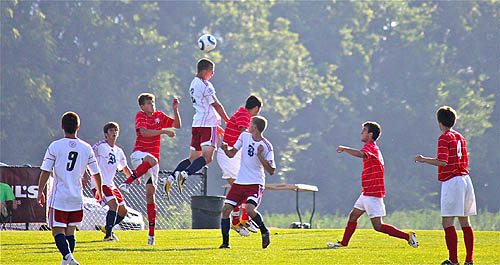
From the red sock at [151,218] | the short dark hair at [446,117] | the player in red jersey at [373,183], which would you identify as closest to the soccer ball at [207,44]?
the red sock at [151,218]

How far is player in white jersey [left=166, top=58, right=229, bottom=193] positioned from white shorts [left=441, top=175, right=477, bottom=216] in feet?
12.8

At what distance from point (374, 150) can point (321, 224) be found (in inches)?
1287

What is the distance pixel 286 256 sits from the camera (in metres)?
11.0

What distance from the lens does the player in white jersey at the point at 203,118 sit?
12977 millimetres

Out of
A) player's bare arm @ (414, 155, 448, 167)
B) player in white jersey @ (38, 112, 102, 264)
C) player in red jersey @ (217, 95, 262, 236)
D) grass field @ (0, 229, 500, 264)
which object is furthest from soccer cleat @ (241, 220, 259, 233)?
player in white jersey @ (38, 112, 102, 264)

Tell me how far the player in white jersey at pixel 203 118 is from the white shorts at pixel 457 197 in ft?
12.8

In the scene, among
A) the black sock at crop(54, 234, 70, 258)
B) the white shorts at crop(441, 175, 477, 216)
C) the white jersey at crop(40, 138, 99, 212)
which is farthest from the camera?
the white shorts at crop(441, 175, 477, 216)

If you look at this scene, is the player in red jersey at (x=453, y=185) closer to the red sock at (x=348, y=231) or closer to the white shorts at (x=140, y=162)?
the red sock at (x=348, y=231)

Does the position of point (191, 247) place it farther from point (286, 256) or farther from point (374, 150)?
point (374, 150)

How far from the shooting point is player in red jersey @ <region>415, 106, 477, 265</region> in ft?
32.9

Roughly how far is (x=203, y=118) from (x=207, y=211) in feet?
16.5

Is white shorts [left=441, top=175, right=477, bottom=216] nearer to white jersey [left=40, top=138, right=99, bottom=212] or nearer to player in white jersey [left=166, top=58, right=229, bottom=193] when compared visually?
player in white jersey [left=166, top=58, right=229, bottom=193]

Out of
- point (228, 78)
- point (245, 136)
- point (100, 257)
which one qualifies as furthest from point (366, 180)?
point (228, 78)

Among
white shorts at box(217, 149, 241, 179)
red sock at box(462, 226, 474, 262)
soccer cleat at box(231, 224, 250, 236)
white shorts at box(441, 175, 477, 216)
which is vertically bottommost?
red sock at box(462, 226, 474, 262)
